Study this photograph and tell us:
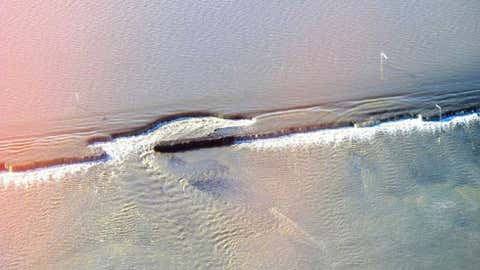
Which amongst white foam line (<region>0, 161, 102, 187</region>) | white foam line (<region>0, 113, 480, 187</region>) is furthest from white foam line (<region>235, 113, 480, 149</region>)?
white foam line (<region>0, 161, 102, 187</region>)

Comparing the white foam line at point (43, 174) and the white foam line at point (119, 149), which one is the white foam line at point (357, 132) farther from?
the white foam line at point (43, 174)

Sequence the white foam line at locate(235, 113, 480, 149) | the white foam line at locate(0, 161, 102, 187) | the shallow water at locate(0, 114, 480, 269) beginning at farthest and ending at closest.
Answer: the white foam line at locate(235, 113, 480, 149) → the white foam line at locate(0, 161, 102, 187) → the shallow water at locate(0, 114, 480, 269)

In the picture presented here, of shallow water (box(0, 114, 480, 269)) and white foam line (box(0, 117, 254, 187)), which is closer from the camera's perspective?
shallow water (box(0, 114, 480, 269))

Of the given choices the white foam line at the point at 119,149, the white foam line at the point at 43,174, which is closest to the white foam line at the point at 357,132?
the white foam line at the point at 119,149

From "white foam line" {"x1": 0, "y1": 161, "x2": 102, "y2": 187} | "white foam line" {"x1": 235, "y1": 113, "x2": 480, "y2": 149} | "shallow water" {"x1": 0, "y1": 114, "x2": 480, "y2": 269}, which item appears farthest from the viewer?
"white foam line" {"x1": 235, "y1": 113, "x2": 480, "y2": 149}

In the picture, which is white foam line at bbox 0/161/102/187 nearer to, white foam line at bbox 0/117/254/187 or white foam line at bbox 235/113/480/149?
white foam line at bbox 0/117/254/187

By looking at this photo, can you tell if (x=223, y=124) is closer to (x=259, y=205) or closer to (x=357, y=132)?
(x=259, y=205)

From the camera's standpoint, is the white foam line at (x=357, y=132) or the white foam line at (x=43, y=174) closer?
the white foam line at (x=43, y=174)

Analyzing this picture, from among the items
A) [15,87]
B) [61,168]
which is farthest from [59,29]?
[61,168]
